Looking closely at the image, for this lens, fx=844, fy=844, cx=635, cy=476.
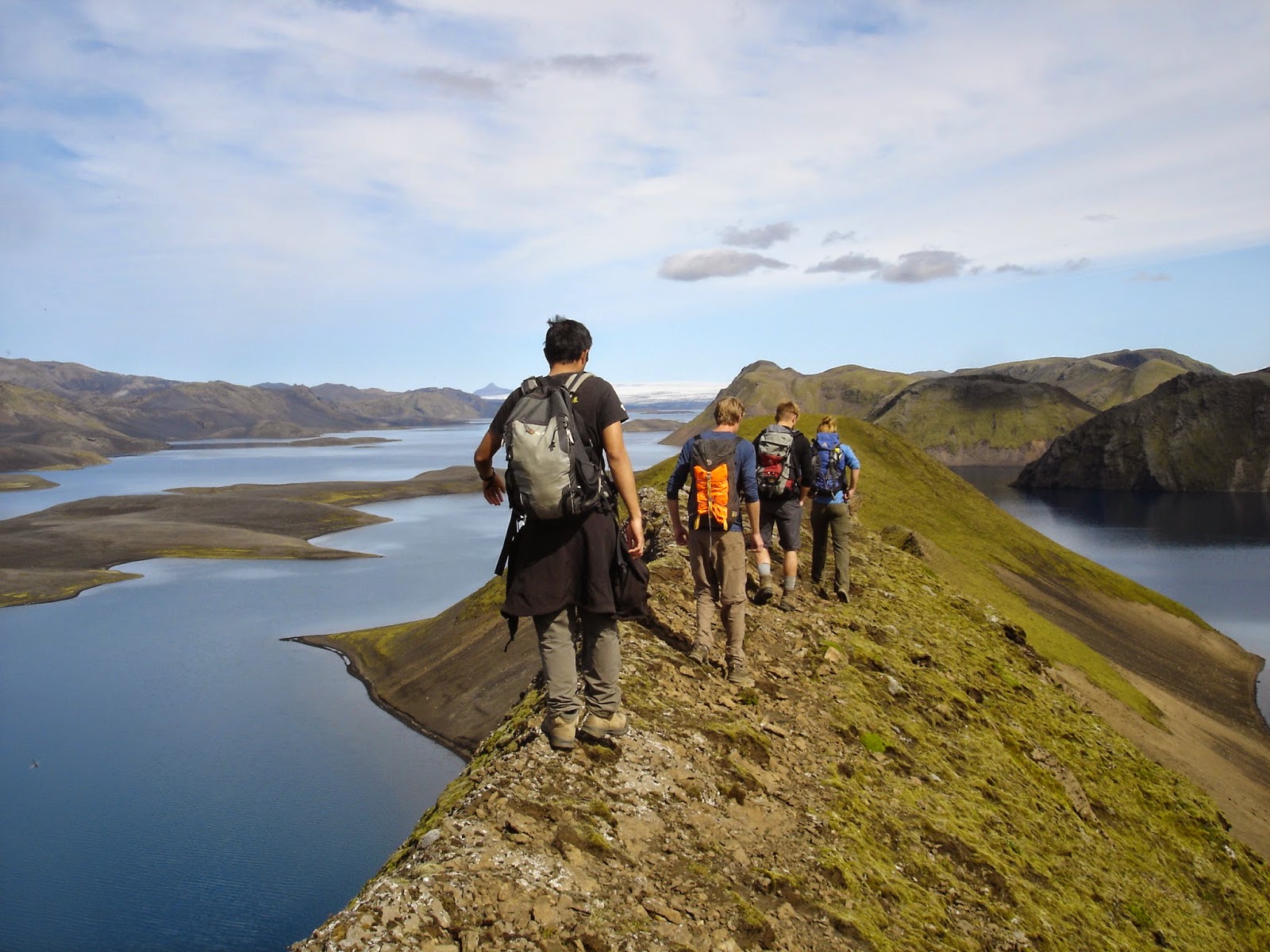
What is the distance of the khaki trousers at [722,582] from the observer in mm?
11898

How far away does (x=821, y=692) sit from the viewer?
12.7 meters

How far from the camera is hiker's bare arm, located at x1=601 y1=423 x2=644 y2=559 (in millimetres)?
7887

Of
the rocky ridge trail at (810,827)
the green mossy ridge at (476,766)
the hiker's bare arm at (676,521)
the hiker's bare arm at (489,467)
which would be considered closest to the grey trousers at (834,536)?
the rocky ridge trail at (810,827)

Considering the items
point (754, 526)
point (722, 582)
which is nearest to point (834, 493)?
point (754, 526)

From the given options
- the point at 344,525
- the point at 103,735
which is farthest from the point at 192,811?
the point at 344,525

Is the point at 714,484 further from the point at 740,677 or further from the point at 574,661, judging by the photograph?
the point at 574,661

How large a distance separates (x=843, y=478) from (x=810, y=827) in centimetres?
899

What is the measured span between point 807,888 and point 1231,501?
188668 mm

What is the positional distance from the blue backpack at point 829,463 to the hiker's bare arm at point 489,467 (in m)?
9.34

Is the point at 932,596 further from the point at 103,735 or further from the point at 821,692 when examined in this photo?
the point at 103,735

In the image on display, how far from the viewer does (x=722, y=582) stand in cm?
1207

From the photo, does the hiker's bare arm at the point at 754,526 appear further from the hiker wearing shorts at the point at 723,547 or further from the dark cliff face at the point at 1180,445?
the dark cliff face at the point at 1180,445

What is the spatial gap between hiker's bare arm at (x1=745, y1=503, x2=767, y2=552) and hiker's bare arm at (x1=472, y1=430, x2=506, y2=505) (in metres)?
4.81

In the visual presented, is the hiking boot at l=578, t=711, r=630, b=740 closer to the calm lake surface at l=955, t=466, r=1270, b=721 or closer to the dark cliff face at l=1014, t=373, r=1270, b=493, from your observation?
the calm lake surface at l=955, t=466, r=1270, b=721
